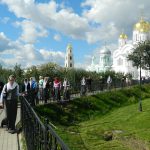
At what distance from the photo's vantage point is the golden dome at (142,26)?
9212cm

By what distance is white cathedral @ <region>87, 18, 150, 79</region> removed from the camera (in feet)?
301

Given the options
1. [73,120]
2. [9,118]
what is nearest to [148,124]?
[73,120]

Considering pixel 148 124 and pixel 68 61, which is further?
pixel 68 61

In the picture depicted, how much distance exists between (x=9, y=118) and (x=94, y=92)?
82.6ft

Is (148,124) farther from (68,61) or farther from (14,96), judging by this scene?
(68,61)

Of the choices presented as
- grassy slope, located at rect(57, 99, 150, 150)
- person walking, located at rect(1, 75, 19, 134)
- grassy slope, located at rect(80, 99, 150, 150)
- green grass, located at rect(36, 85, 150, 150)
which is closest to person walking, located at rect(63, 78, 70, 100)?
green grass, located at rect(36, 85, 150, 150)

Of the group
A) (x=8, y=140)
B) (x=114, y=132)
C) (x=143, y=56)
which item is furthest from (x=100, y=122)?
(x=143, y=56)

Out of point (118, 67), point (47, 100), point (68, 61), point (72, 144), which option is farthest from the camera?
point (68, 61)

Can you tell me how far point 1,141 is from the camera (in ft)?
38.1

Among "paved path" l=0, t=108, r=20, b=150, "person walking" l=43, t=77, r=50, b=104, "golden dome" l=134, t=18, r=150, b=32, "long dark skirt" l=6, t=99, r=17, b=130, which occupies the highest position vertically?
"golden dome" l=134, t=18, r=150, b=32

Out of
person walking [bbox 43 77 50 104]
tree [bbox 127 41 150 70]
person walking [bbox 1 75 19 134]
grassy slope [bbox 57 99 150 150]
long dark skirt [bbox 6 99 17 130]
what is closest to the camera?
person walking [bbox 1 75 19 134]

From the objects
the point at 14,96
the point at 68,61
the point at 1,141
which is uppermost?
the point at 68,61

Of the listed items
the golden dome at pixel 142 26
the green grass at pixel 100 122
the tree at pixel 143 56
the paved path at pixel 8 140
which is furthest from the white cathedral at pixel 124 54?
the paved path at pixel 8 140

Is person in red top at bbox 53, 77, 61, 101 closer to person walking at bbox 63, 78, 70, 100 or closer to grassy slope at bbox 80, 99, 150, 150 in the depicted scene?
person walking at bbox 63, 78, 70, 100
